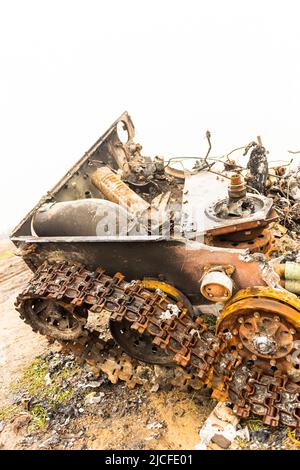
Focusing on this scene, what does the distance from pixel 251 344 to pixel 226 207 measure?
1.64m

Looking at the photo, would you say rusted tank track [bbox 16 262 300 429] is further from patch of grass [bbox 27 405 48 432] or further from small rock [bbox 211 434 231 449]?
Answer: patch of grass [bbox 27 405 48 432]

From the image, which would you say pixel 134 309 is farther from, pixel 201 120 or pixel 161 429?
pixel 201 120

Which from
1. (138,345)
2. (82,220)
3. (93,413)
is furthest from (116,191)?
(93,413)

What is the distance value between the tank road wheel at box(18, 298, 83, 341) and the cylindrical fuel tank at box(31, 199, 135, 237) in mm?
823

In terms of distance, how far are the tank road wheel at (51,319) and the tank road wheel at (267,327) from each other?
1.68m

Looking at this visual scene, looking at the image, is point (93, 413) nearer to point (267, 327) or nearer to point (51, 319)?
point (51, 319)

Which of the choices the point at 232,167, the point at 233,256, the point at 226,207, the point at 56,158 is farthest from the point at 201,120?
the point at 233,256

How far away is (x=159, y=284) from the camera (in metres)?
4.60

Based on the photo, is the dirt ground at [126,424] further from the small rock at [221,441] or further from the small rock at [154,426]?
the small rock at [221,441]

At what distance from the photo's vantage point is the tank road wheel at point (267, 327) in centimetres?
395

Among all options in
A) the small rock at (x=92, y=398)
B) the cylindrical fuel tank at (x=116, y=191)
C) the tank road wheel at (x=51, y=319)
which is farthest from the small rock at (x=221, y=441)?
the cylindrical fuel tank at (x=116, y=191)

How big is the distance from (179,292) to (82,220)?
1.40m

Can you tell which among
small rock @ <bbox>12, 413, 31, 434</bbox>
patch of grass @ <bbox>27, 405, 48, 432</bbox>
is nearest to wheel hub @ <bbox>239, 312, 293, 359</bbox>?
patch of grass @ <bbox>27, 405, 48, 432</bbox>

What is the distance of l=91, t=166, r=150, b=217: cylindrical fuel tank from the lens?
230 inches
